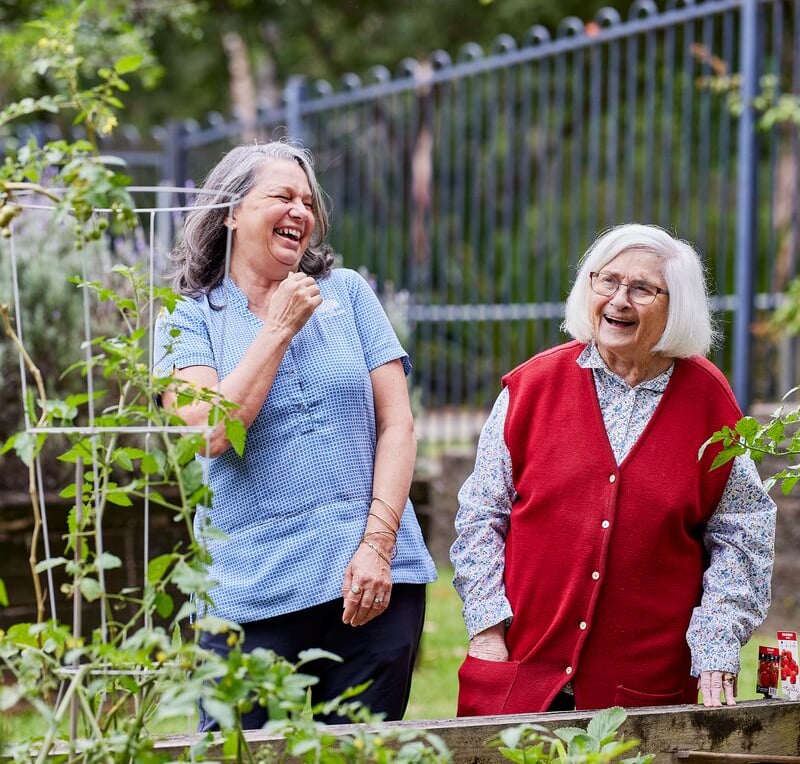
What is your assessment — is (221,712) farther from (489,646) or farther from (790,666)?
(790,666)

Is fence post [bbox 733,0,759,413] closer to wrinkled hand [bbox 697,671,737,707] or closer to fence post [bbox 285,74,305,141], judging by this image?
fence post [bbox 285,74,305,141]

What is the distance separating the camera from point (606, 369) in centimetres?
293

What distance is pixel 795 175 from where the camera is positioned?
6695 mm

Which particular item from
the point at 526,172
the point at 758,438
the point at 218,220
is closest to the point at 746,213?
A: the point at 526,172

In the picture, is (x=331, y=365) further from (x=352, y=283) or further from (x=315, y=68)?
(x=315, y=68)

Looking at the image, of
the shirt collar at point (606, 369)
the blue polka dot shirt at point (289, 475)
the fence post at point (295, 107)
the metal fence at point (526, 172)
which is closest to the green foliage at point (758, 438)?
the shirt collar at point (606, 369)

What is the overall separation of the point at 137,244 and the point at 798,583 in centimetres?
349

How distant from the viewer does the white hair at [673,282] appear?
2812 mm

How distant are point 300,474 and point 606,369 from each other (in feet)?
2.34

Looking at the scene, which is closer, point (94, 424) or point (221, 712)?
point (221, 712)

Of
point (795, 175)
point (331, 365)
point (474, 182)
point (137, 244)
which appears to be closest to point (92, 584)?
point (331, 365)

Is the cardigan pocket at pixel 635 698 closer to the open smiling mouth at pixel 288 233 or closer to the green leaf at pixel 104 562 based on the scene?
the open smiling mouth at pixel 288 233

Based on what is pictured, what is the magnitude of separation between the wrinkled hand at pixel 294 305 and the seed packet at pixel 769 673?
3.88 feet

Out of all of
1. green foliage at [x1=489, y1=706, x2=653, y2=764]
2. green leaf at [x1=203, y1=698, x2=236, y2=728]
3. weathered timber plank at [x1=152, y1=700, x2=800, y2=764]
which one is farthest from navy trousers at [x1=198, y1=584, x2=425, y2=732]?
green leaf at [x1=203, y1=698, x2=236, y2=728]
